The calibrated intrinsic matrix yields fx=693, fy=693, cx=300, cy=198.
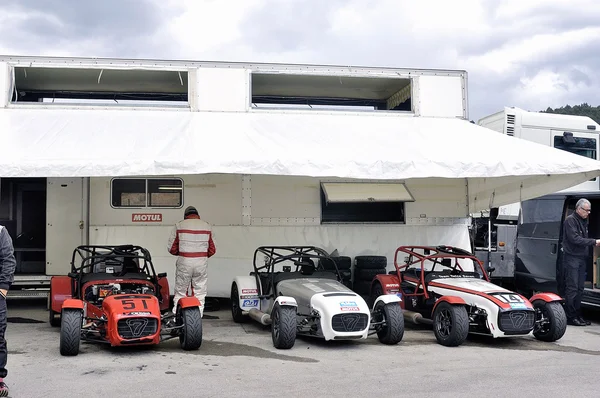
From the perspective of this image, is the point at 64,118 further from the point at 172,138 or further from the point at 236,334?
the point at 236,334

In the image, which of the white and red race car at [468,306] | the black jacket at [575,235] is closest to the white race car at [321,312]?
the white and red race car at [468,306]

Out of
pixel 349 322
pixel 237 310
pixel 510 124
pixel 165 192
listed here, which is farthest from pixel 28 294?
pixel 510 124

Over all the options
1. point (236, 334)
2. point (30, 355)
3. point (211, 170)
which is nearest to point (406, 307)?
point (236, 334)

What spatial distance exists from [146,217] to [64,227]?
56.9 inches

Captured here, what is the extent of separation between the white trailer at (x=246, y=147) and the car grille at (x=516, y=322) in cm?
229

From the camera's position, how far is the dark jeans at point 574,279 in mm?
10141

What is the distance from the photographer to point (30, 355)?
7621 millimetres

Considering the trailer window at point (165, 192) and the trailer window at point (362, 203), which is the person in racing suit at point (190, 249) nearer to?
the trailer window at point (165, 192)

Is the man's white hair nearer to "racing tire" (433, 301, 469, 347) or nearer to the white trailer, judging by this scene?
the white trailer

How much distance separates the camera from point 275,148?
9906 mm

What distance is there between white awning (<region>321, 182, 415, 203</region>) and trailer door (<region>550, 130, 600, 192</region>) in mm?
4437

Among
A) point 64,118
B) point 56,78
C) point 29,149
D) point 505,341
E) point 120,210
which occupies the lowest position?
point 505,341

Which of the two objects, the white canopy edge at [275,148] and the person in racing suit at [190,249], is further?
the person in racing suit at [190,249]

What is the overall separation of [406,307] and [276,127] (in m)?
3.52
